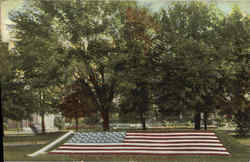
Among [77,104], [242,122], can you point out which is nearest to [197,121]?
[242,122]

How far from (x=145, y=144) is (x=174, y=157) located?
3.10 feet

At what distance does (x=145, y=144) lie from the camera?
9.41 m

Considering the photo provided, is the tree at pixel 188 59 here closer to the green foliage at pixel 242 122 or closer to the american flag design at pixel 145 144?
the american flag design at pixel 145 144

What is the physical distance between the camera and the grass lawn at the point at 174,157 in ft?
30.2

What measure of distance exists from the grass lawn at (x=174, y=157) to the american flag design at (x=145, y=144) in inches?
4.9

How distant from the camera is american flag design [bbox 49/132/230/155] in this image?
9.27 meters

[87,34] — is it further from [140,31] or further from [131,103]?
[131,103]

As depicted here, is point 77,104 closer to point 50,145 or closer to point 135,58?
point 50,145

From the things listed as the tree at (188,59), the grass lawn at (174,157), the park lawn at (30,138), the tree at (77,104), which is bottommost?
the grass lawn at (174,157)

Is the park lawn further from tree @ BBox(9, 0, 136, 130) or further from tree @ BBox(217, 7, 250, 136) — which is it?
tree @ BBox(217, 7, 250, 136)

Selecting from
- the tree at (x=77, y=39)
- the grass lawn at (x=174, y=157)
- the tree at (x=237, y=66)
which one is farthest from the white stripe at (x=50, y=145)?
the tree at (x=237, y=66)

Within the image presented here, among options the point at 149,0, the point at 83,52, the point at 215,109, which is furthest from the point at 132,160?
the point at 149,0

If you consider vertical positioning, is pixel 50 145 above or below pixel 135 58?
below

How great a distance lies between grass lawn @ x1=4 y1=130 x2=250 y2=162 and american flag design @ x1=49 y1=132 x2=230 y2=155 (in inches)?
4.9
